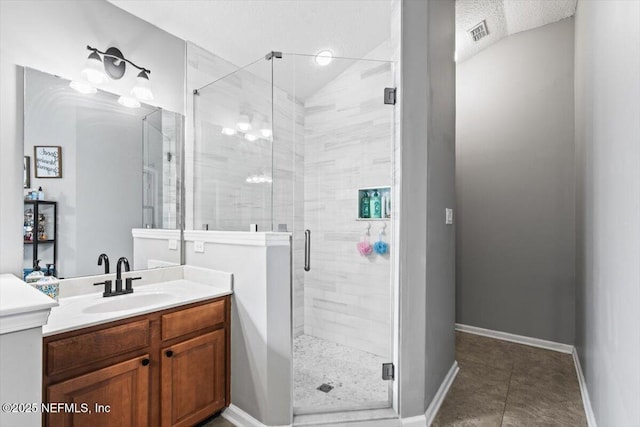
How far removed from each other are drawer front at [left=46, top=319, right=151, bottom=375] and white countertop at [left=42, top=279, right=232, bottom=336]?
5 cm

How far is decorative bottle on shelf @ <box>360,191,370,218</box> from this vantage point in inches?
115

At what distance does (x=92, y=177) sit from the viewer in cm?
189

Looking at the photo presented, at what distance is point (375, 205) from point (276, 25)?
5.25 feet

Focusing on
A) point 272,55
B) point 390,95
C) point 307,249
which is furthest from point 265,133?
point 307,249

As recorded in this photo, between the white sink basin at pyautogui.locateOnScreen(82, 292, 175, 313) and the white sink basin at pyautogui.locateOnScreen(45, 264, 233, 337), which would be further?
the white sink basin at pyautogui.locateOnScreen(82, 292, 175, 313)

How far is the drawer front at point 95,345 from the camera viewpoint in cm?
132

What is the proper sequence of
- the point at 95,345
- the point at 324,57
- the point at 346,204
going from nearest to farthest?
the point at 95,345 → the point at 324,57 → the point at 346,204

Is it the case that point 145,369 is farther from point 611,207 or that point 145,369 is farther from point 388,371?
point 611,207

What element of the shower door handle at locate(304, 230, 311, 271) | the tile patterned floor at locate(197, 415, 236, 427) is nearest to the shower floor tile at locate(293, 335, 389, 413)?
the tile patterned floor at locate(197, 415, 236, 427)

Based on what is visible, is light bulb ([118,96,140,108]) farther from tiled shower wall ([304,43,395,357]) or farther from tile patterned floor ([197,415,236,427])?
tile patterned floor ([197,415,236,427])

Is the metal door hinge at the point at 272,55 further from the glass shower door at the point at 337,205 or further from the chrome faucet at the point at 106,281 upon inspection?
the chrome faucet at the point at 106,281

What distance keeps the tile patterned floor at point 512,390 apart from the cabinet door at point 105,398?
1670 mm

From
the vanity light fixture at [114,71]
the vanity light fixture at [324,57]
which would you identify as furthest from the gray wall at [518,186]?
the vanity light fixture at [114,71]

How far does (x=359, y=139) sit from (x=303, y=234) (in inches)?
39.2
